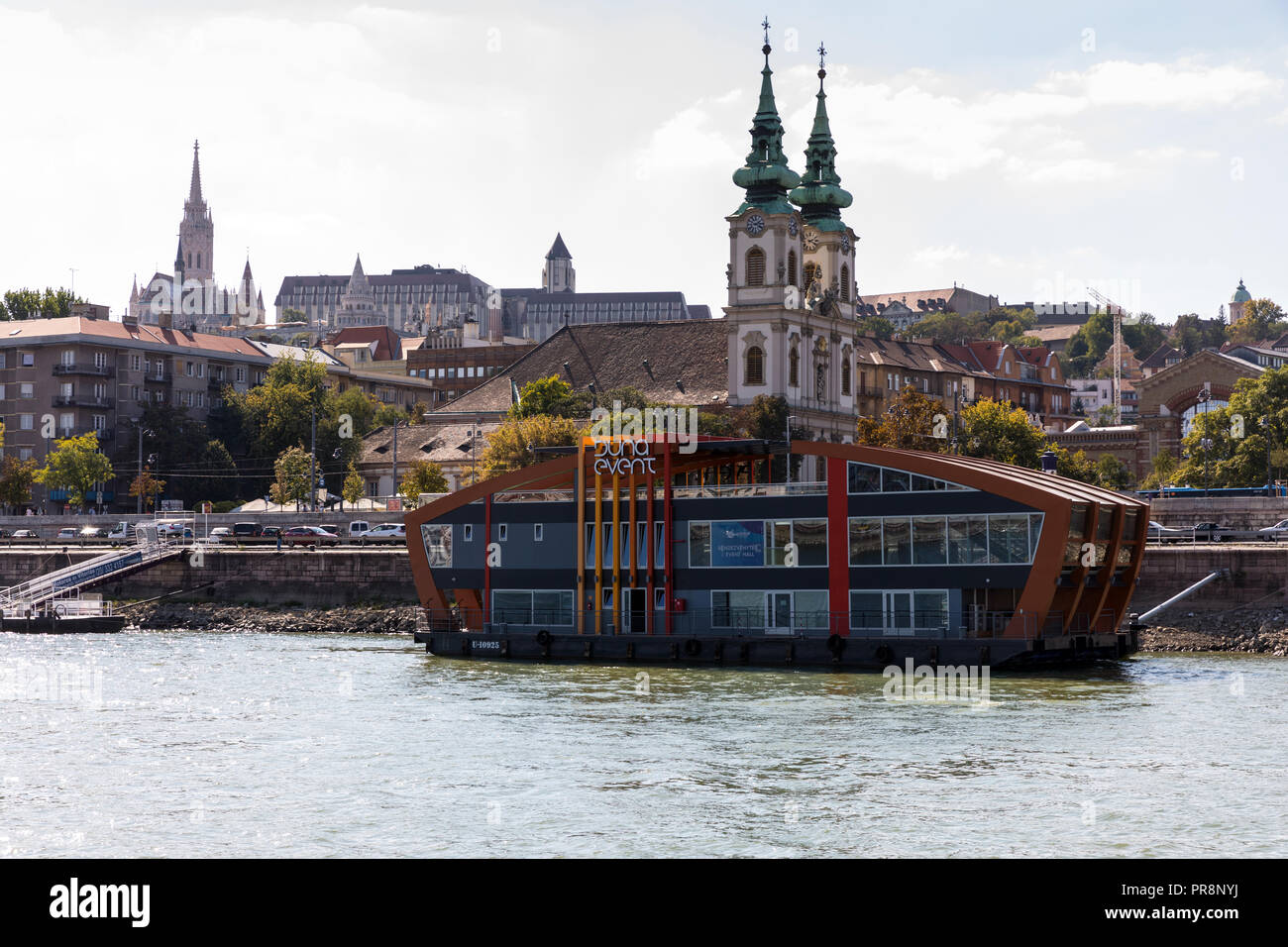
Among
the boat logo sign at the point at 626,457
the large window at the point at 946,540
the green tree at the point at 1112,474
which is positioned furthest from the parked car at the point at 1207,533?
the green tree at the point at 1112,474

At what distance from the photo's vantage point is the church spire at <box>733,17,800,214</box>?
120 meters

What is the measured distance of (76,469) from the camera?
124250 millimetres

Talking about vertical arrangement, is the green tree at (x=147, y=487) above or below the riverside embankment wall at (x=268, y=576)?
above

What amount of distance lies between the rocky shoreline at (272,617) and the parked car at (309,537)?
8.33m

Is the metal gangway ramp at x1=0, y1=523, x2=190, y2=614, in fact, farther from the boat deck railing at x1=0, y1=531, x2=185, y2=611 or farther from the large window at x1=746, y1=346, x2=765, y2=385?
the large window at x1=746, y1=346, x2=765, y2=385

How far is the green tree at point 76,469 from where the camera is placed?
124 metres

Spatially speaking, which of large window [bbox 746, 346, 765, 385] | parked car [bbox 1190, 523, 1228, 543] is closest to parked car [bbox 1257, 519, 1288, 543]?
parked car [bbox 1190, 523, 1228, 543]

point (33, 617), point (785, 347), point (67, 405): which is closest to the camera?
point (33, 617)

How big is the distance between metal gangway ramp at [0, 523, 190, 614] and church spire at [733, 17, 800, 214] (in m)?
51.1

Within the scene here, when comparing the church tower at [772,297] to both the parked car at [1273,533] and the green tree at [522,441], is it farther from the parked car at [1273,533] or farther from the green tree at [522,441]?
the parked car at [1273,533]

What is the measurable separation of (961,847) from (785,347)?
320ft
